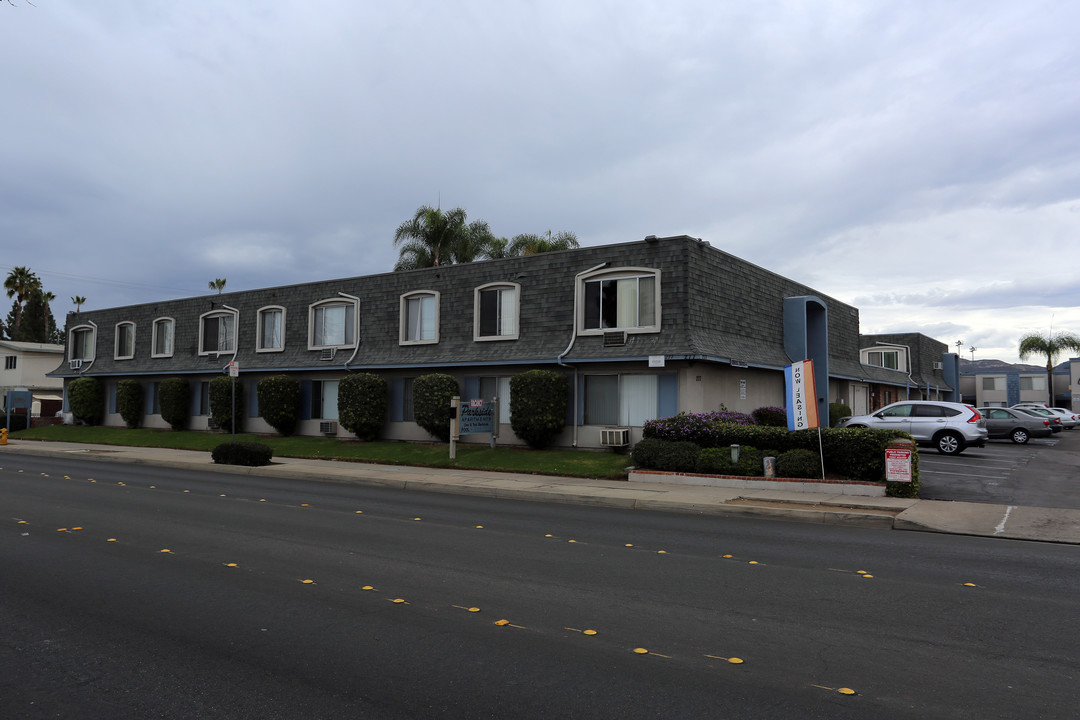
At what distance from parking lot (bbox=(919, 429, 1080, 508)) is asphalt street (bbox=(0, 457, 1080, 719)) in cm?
464

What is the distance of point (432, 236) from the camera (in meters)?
43.5

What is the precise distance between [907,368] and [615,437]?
102 feet

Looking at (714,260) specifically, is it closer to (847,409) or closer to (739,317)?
(739,317)

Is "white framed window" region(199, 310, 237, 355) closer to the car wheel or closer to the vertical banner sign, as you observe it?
the vertical banner sign

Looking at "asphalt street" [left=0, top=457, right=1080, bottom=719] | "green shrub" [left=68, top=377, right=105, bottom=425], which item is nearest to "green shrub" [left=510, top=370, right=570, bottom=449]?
"asphalt street" [left=0, top=457, right=1080, bottom=719]

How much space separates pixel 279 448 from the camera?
26594 mm

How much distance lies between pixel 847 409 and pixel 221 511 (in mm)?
24268

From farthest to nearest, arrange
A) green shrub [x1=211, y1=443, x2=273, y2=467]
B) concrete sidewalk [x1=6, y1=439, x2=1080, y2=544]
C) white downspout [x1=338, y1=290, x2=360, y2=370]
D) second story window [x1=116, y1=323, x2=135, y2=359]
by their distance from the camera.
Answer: second story window [x1=116, y1=323, x2=135, y2=359]
white downspout [x1=338, y1=290, x2=360, y2=370]
green shrub [x1=211, y1=443, x2=273, y2=467]
concrete sidewalk [x1=6, y1=439, x2=1080, y2=544]

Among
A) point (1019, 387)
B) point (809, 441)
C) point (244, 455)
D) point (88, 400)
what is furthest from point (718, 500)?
point (1019, 387)

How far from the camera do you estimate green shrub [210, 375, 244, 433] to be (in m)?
31.2

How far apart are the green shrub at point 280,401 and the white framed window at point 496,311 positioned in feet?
28.7

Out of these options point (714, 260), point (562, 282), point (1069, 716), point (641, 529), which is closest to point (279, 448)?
point (562, 282)

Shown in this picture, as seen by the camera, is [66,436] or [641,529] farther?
[66,436]

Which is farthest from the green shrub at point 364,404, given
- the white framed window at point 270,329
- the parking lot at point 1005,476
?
the parking lot at point 1005,476
